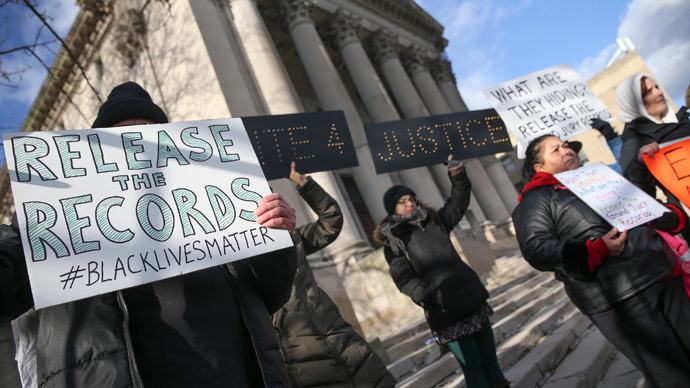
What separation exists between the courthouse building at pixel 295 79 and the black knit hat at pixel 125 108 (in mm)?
3964

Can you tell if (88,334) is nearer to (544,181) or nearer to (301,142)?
(301,142)

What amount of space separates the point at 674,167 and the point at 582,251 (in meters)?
1.39

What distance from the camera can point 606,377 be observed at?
361 centimetres

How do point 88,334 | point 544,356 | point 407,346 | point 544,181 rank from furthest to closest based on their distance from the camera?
point 407,346 → point 544,356 → point 544,181 → point 88,334

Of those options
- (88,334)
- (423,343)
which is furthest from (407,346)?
(88,334)

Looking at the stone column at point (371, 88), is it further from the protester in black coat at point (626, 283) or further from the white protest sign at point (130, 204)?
the white protest sign at point (130, 204)

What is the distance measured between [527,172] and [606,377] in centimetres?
236

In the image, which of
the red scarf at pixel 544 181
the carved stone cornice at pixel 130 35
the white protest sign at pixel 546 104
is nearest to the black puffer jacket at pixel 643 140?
the white protest sign at pixel 546 104

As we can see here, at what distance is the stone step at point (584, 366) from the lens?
3369 millimetres

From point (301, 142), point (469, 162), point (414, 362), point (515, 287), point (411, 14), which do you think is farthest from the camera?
point (411, 14)

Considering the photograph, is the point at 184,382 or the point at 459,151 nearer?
the point at 184,382

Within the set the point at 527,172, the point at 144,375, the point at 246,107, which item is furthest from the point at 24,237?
the point at 246,107

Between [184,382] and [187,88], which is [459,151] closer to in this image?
[184,382]

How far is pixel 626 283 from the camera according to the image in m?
2.04
